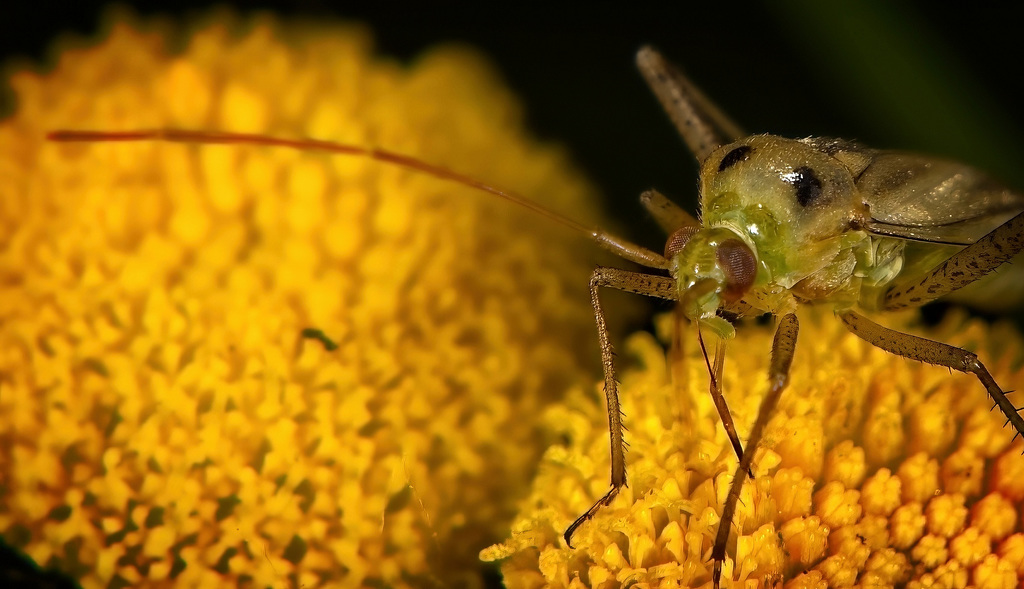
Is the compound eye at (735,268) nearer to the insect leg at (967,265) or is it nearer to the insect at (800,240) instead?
the insect at (800,240)

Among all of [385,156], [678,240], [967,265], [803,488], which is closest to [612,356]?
[678,240]

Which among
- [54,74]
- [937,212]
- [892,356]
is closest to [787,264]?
[892,356]

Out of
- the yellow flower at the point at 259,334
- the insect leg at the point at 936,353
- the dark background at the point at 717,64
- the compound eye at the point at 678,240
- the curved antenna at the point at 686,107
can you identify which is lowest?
the yellow flower at the point at 259,334

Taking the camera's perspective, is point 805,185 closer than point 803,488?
No

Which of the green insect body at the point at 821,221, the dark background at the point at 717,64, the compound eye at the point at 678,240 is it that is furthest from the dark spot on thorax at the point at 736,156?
the dark background at the point at 717,64

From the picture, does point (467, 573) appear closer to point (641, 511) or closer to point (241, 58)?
point (641, 511)

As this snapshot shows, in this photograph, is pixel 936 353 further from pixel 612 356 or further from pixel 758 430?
pixel 612 356
